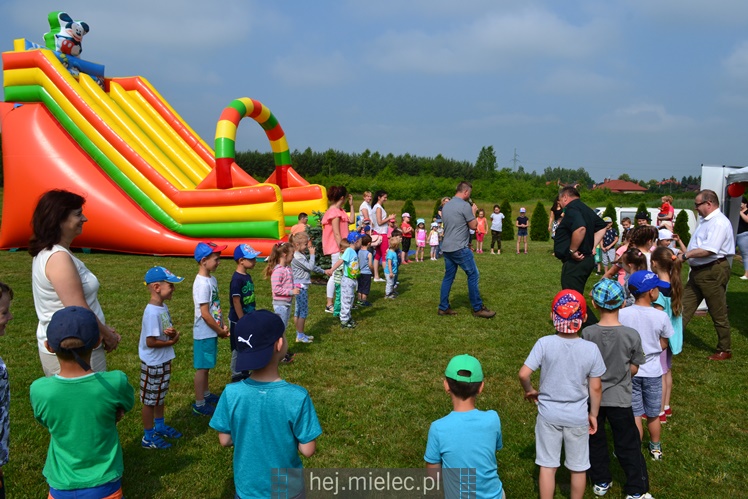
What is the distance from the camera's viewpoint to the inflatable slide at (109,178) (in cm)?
1293

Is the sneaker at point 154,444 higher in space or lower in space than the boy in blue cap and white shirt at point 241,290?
lower

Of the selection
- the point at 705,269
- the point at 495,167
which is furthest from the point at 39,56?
the point at 495,167

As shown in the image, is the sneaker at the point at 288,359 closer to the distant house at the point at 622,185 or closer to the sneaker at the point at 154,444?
the sneaker at the point at 154,444

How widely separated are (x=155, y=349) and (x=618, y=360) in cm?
334

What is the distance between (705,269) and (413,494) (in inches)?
196

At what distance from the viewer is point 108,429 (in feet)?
8.91

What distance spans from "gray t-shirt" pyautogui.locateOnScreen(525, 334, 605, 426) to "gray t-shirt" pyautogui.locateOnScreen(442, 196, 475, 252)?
492 cm

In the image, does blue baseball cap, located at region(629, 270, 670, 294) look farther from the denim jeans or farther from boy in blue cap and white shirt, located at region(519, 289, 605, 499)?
the denim jeans

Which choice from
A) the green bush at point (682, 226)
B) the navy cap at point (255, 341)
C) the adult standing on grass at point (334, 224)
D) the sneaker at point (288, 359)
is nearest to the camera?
the navy cap at point (255, 341)

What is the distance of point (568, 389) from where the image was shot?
125 inches

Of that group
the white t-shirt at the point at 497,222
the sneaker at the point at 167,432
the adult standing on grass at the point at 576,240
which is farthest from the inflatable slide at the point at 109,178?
the sneaker at the point at 167,432

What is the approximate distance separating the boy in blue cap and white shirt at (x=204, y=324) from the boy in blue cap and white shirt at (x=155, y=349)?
15.9 inches

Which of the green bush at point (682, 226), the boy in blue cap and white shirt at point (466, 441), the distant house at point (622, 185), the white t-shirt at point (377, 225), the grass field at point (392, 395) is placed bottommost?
the grass field at point (392, 395)

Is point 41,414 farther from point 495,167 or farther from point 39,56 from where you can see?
point 495,167
